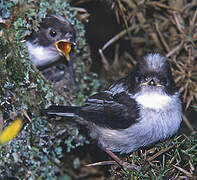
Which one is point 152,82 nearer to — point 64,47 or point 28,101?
point 28,101

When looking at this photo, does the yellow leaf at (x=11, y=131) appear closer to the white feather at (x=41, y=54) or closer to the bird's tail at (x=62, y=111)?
the bird's tail at (x=62, y=111)

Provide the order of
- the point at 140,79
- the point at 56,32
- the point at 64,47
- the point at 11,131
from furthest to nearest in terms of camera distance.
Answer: the point at 64,47 → the point at 56,32 → the point at 140,79 → the point at 11,131

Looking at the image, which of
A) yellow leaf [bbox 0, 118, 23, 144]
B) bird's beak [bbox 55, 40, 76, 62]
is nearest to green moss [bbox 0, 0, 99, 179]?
yellow leaf [bbox 0, 118, 23, 144]

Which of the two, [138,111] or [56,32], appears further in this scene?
[56,32]

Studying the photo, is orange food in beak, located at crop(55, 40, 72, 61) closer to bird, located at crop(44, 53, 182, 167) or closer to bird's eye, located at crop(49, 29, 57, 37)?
bird's eye, located at crop(49, 29, 57, 37)

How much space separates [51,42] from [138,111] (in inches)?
46.1

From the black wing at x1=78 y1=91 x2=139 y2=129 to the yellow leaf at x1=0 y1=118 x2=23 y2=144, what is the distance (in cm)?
49

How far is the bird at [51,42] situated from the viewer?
2826mm

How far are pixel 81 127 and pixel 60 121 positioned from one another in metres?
0.22

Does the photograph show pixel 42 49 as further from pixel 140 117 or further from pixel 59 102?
pixel 140 117

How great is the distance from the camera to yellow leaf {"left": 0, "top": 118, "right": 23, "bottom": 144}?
218 centimetres

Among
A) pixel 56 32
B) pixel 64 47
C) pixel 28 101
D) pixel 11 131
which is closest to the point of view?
pixel 11 131

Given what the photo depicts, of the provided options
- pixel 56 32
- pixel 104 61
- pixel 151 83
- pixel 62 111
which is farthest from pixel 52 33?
pixel 151 83

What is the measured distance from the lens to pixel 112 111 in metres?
2.39
